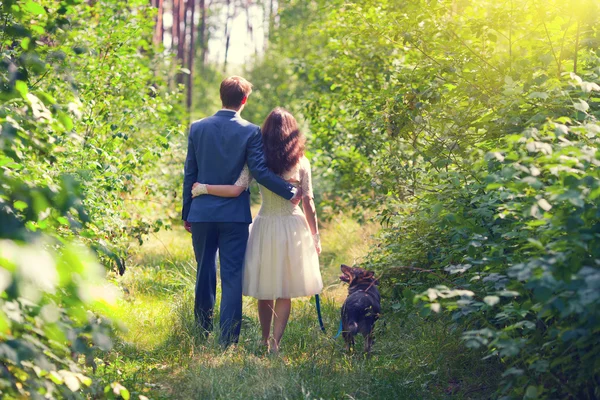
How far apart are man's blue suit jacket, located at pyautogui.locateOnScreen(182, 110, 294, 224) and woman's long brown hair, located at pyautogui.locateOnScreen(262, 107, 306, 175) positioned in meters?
0.08

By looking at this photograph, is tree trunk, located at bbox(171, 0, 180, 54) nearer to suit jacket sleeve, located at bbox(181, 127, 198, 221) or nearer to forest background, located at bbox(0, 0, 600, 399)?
forest background, located at bbox(0, 0, 600, 399)

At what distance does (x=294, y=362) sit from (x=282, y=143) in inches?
68.8

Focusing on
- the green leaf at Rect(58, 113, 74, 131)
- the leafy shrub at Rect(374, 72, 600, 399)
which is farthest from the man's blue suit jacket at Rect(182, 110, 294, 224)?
the green leaf at Rect(58, 113, 74, 131)

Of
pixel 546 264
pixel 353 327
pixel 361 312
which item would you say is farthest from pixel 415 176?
pixel 546 264

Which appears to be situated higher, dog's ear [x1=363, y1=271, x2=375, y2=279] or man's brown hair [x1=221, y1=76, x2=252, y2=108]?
man's brown hair [x1=221, y1=76, x2=252, y2=108]

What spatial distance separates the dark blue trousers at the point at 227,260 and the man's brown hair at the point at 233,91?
102cm

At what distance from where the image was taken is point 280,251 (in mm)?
5727

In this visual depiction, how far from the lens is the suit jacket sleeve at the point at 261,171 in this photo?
564 cm

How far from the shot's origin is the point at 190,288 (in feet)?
24.7

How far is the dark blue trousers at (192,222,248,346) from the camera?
18.9 feet

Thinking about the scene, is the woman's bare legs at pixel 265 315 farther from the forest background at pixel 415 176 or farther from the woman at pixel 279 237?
the forest background at pixel 415 176

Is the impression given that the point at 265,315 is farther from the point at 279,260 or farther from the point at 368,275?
the point at 368,275

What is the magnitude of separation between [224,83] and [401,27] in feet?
5.60

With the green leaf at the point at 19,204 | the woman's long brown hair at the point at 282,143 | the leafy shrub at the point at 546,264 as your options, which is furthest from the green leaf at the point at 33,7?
the woman's long brown hair at the point at 282,143
